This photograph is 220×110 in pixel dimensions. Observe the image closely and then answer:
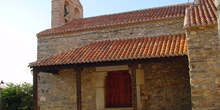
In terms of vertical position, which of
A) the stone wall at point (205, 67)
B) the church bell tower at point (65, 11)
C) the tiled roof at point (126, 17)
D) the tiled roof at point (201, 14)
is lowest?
the stone wall at point (205, 67)

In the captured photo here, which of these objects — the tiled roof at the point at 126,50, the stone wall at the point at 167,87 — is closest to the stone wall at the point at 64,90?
the tiled roof at the point at 126,50

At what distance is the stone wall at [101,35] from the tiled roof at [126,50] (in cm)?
39

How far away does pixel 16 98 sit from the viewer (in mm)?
14938

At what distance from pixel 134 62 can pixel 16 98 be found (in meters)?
9.33

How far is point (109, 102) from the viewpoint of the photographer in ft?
33.0

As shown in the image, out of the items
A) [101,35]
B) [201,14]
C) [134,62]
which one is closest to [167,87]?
[134,62]

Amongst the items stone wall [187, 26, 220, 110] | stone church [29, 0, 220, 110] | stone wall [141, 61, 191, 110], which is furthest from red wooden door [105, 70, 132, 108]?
stone wall [187, 26, 220, 110]

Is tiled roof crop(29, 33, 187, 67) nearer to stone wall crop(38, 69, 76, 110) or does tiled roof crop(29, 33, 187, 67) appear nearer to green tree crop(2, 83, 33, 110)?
stone wall crop(38, 69, 76, 110)

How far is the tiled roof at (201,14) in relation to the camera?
21.8 feet

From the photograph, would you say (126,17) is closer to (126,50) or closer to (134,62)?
(126,50)

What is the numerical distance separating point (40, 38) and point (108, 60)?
4.53 m

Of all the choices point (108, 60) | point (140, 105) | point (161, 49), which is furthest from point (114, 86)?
point (161, 49)

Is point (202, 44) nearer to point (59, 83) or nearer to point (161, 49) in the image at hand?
point (161, 49)

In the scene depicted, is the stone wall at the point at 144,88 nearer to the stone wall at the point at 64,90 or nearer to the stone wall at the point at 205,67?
the stone wall at the point at 64,90
